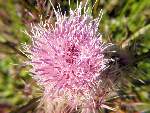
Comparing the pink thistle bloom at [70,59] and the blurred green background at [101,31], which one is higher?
the blurred green background at [101,31]

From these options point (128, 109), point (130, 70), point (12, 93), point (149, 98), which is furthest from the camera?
point (12, 93)

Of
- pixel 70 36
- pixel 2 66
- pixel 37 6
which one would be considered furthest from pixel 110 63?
pixel 2 66

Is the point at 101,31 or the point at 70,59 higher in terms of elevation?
the point at 101,31

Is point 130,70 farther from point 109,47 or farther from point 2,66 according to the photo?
point 2,66

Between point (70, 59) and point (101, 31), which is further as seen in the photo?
point (101, 31)
